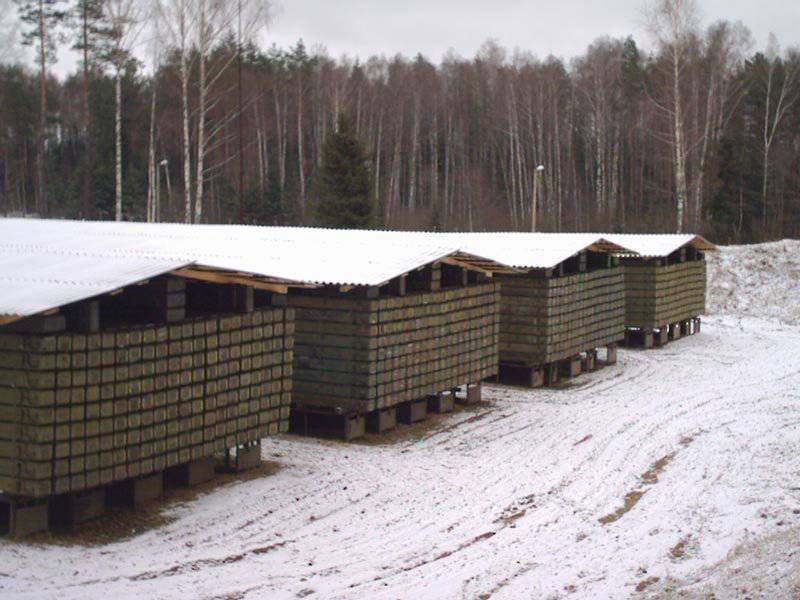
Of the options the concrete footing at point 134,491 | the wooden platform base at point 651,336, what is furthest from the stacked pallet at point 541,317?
the concrete footing at point 134,491

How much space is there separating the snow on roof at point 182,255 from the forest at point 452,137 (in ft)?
75.6

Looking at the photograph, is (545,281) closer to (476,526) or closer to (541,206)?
(476,526)

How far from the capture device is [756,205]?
151 ft

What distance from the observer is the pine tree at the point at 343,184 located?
3519 centimetres

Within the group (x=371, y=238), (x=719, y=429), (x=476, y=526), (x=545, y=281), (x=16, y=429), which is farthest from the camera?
(x=545, y=281)

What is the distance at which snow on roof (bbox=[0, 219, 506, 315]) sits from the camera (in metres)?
9.28

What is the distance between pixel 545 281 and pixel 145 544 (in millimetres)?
10728

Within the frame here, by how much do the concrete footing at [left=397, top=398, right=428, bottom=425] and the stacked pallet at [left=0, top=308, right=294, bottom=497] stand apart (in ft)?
10.6

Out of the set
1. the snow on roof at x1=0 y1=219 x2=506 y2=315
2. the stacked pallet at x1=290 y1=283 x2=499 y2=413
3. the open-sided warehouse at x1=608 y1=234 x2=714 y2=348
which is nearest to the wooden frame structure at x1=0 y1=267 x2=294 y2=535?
the snow on roof at x1=0 y1=219 x2=506 y2=315

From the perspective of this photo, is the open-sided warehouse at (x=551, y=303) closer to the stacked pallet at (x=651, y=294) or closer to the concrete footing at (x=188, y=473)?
the stacked pallet at (x=651, y=294)

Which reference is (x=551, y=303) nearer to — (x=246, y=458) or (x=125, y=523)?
(x=246, y=458)

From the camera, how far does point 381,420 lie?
14.1 m

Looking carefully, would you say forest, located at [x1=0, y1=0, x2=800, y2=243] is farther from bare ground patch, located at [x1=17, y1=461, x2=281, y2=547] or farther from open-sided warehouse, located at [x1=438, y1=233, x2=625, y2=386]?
bare ground patch, located at [x1=17, y1=461, x2=281, y2=547]

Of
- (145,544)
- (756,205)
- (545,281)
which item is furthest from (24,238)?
(756,205)
